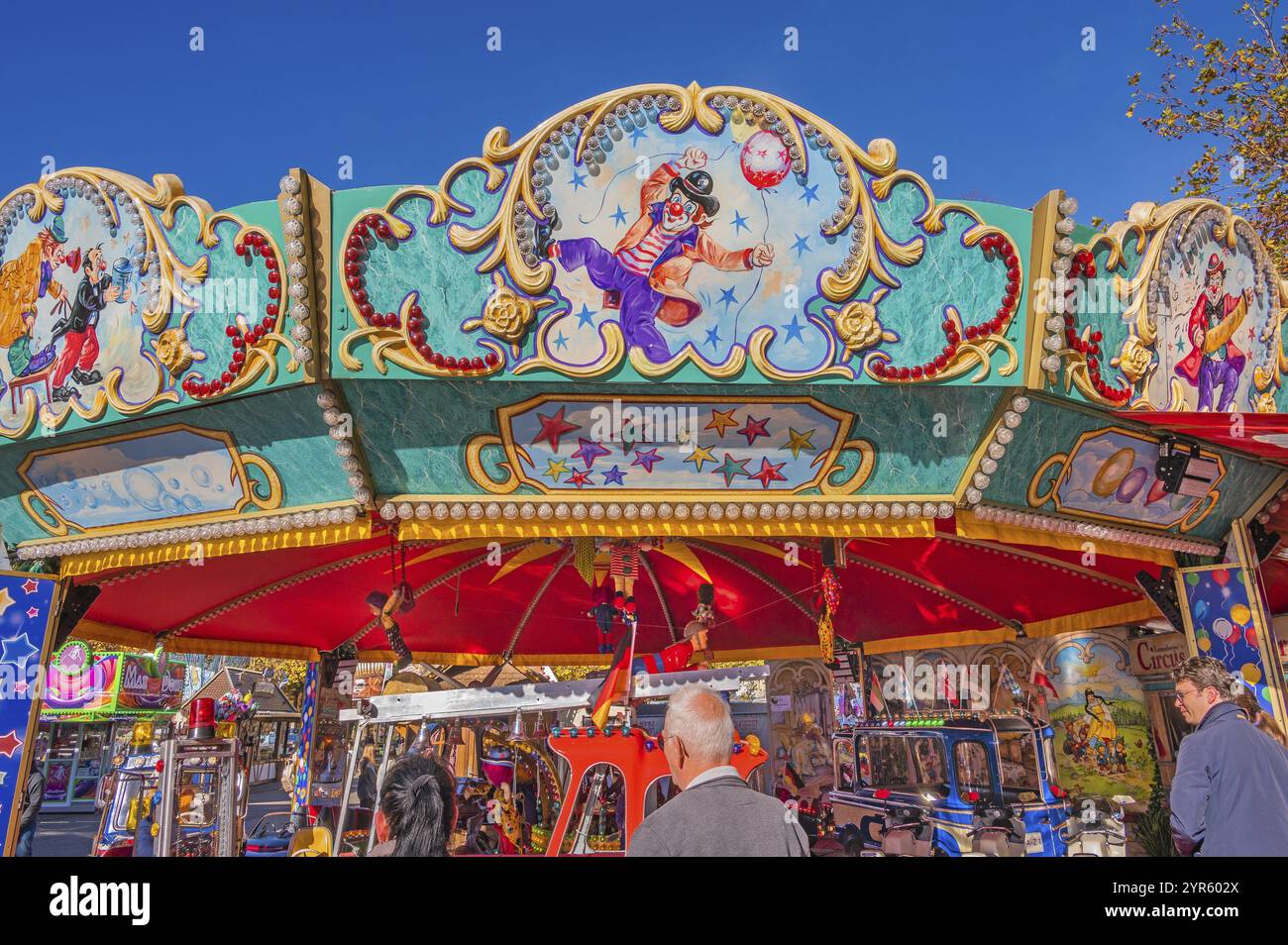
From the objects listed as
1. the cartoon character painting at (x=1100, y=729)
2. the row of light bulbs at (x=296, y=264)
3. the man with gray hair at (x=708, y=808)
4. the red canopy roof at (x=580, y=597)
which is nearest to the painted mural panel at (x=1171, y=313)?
the red canopy roof at (x=580, y=597)

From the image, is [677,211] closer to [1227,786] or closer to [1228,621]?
[1227,786]

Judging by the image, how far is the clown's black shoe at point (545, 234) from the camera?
534 centimetres

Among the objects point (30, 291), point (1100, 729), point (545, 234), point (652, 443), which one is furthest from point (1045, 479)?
point (30, 291)

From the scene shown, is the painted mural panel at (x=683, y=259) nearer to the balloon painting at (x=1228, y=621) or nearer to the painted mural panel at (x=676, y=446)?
the painted mural panel at (x=676, y=446)

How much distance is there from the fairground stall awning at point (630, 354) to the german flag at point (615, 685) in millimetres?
847

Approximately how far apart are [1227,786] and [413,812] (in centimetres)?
305

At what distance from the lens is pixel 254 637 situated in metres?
11.3

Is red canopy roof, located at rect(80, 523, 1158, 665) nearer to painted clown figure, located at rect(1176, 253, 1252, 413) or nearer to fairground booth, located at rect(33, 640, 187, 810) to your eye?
painted clown figure, located at rect(1176, 253, 1252, 413)

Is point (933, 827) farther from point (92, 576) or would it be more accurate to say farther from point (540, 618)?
point (92, 576)

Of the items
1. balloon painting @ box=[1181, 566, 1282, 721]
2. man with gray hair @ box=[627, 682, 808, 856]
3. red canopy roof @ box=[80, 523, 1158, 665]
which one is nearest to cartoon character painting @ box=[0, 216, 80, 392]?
red canopy roof @ box=[80, 523, 1158, 665]

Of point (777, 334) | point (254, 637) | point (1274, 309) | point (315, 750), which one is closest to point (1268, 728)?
point (1274, 309)

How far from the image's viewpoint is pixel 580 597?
11.2 meters

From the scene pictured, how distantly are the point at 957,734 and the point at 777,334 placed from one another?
13.7 ft

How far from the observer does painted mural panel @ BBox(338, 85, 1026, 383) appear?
5.32m
